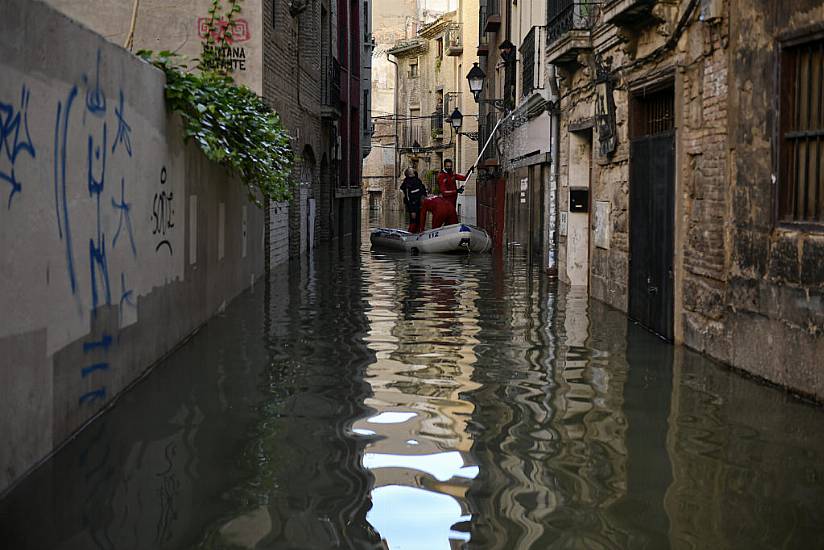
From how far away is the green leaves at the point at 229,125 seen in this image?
29.6ft

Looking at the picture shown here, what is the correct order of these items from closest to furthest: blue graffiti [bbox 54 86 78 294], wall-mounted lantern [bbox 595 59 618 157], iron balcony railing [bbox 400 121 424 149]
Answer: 1. blue graffiti [bbox 54 86 78 294]
2. wall-mounted lantern [bbox 595 59 618 157]
3. iron balcony railing [bbox 400 121 424 149]

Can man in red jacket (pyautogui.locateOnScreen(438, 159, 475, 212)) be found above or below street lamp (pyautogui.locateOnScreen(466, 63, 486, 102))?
below

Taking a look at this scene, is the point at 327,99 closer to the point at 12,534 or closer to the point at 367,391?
the point at 367,391

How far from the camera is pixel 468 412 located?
6.70m

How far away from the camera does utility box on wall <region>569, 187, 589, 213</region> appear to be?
591 inches

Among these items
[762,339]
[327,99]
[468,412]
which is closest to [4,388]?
[468,412]

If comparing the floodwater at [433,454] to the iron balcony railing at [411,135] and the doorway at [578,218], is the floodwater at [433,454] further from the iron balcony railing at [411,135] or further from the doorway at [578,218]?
the iron balcony railing at [411,135]

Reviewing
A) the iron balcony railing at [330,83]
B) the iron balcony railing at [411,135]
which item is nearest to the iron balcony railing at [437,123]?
the iron balcony railing at [411,135]

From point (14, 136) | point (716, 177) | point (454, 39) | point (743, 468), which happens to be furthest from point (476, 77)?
point (454, 39)

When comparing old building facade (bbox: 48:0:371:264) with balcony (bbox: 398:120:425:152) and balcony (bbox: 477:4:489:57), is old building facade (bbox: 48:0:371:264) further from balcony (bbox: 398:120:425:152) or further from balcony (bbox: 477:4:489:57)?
balcony (bbox: 398:120:425:152)

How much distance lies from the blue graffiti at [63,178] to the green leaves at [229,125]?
2997 mm

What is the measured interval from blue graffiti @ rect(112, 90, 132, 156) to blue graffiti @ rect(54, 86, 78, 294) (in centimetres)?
108

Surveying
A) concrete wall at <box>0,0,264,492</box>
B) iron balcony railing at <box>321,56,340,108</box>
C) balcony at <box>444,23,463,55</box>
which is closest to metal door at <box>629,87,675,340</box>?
concrete wall at <box>0,0,264,492</box>

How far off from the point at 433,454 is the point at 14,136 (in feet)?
8.12
